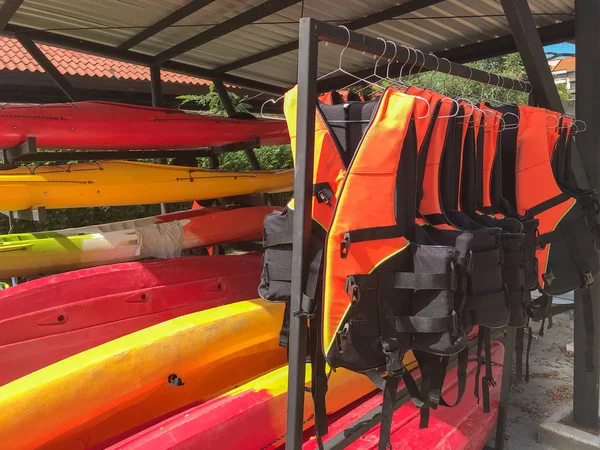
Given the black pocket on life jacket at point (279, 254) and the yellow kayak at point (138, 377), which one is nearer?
the black pocket on life jacket at point (279, 254)

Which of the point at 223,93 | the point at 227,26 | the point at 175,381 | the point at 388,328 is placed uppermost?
the point at 227,26

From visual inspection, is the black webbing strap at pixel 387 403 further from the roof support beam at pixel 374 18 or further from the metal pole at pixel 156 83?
the metal pole at pixel 156 83

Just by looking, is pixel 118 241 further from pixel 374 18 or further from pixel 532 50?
pixel 532 50

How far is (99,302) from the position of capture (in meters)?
2.83

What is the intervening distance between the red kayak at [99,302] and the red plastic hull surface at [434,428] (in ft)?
4.34

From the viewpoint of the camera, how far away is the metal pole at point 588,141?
2459 millimetres

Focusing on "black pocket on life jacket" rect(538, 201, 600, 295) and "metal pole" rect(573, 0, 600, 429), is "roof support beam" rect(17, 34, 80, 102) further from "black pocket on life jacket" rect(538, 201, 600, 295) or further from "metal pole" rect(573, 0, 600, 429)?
"black pocket on life jacket" rect(538, 201, 600, 295)

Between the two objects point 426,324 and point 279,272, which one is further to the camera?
point 279,272

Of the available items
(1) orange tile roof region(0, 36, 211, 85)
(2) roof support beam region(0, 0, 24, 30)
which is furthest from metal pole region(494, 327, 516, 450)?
(1) orange tile roof region(0, 36, 211, 85)

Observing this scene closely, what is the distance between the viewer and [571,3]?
309 cm

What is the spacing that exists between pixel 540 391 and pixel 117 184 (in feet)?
11.6

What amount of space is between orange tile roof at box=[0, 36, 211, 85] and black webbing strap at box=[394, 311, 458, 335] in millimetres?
7308

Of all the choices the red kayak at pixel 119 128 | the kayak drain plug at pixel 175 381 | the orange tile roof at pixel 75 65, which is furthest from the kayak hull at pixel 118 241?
the orange tile roof at pixel 75 65

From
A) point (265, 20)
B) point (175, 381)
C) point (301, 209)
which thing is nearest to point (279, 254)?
point (301, 209)
